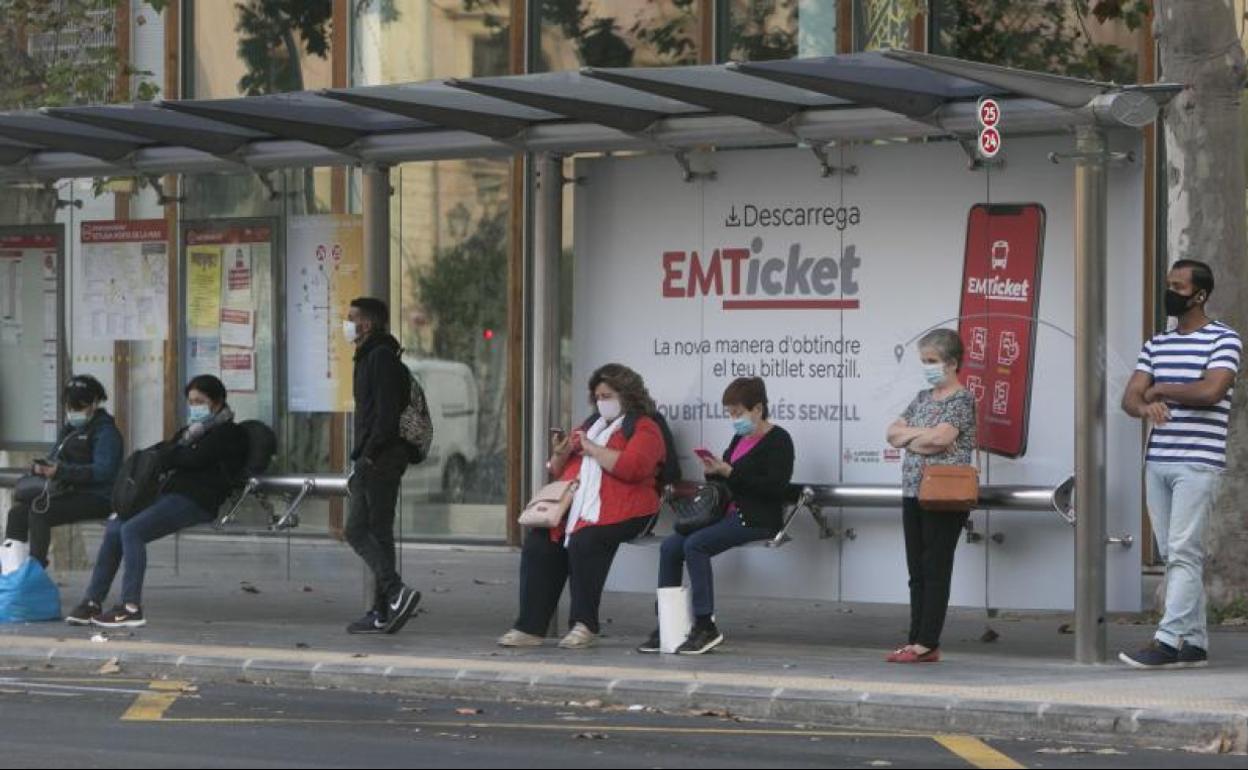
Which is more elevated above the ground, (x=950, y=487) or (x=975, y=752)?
(x=950, y=487)

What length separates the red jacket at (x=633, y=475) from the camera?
1309cm

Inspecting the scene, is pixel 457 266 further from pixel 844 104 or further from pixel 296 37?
pixel 844 104

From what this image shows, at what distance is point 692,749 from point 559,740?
0.59 m

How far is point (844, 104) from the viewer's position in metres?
12.7

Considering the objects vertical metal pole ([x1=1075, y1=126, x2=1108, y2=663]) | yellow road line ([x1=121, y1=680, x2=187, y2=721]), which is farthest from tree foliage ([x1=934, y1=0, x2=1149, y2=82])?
yellow road line ([x1=121, y1=680, x2=187, y2=721])

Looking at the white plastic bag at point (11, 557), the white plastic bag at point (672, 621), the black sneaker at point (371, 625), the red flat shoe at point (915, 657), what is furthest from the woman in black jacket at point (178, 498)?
the red flat shoe at point (915, 657)

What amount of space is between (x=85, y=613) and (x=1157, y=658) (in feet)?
21.0

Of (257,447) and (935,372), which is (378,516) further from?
(935,372)

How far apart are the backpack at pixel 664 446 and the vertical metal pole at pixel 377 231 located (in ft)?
6.04

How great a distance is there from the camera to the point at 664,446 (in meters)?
13.2

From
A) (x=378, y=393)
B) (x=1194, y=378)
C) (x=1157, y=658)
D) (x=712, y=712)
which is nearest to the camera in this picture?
(x=712, y=712)

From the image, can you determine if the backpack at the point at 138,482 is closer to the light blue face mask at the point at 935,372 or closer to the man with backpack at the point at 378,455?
the man with backpack at the point at 378,455

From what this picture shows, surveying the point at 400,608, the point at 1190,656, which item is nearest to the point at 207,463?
the point at 400,608

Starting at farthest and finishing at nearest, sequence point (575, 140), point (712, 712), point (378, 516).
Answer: point (378, 516) → point (575, 140) → point (712, 712)
